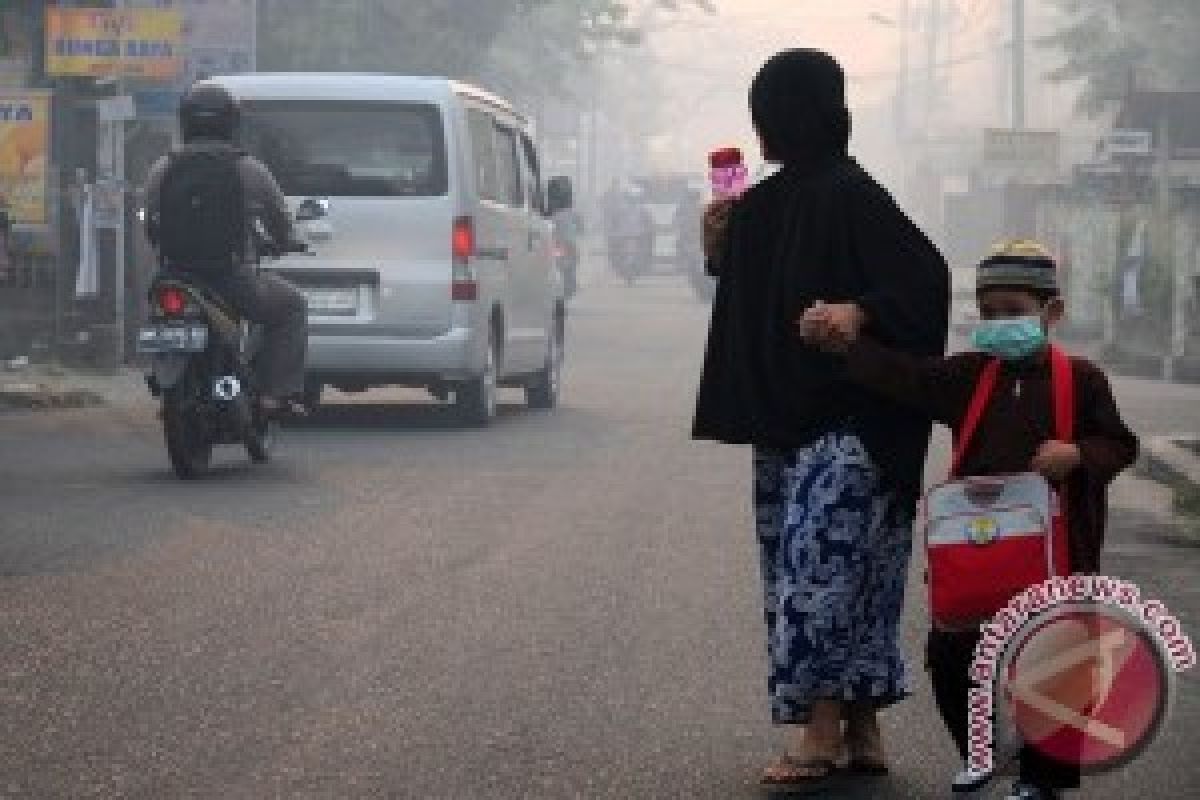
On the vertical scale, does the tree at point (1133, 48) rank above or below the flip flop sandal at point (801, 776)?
above

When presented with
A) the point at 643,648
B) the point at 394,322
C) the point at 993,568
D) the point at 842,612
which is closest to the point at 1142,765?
the point at 842,612

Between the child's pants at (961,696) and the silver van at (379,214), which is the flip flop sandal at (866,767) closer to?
the child's pants at (961,696)

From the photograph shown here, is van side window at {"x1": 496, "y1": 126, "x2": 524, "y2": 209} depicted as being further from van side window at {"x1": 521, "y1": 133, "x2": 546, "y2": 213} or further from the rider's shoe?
the rider's shoe

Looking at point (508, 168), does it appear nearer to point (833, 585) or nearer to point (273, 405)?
point (273, 405)

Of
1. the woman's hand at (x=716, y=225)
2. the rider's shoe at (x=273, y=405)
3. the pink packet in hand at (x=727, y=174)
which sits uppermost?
the pink packet in hand at (x=727, y=174)

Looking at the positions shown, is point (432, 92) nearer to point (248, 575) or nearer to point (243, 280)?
point (243, 280)

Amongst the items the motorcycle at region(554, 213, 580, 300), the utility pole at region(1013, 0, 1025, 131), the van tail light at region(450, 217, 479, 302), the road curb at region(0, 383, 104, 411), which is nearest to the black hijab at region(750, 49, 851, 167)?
the van tail light at region(450, 217, 479, 302)

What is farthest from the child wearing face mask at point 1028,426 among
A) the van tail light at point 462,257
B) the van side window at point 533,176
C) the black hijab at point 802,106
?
the van side window at point 533,176

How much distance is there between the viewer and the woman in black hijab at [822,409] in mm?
6941

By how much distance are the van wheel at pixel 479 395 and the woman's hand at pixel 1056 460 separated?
12.4 meters

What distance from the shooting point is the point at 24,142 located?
24.7 metres

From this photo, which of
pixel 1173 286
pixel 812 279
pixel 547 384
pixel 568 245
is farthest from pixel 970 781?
pixel 568 245

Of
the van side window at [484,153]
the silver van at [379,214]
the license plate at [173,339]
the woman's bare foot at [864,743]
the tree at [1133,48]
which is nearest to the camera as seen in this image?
the woman's bare foot at [864,743]

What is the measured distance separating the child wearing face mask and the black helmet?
9.04 m
